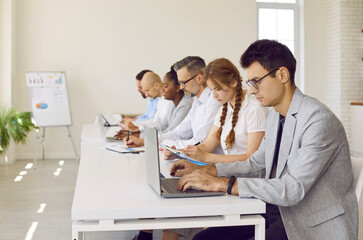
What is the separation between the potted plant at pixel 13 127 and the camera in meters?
6.24

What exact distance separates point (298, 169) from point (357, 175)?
13.2 inches

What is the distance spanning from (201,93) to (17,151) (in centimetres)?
474

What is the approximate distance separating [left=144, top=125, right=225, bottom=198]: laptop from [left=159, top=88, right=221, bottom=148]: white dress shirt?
4.38ft

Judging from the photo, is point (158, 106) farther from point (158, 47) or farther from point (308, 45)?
point (308, 45)

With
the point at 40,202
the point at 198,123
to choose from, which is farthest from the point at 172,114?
the point at 40,202

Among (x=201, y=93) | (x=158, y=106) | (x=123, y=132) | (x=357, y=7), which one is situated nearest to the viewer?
(x=201, y=93)

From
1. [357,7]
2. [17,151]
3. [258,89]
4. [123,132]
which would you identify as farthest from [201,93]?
[357,7]

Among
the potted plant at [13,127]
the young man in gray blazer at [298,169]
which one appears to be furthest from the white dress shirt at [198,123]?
the potted plant at [13,127]

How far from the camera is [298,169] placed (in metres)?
1.73

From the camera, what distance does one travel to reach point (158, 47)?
777 cm

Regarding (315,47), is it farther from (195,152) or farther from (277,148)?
(277,148)

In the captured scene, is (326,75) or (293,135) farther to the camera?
(326,75)

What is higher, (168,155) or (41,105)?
(41,105)

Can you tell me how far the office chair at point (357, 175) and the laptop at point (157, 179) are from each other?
52 centimetres
